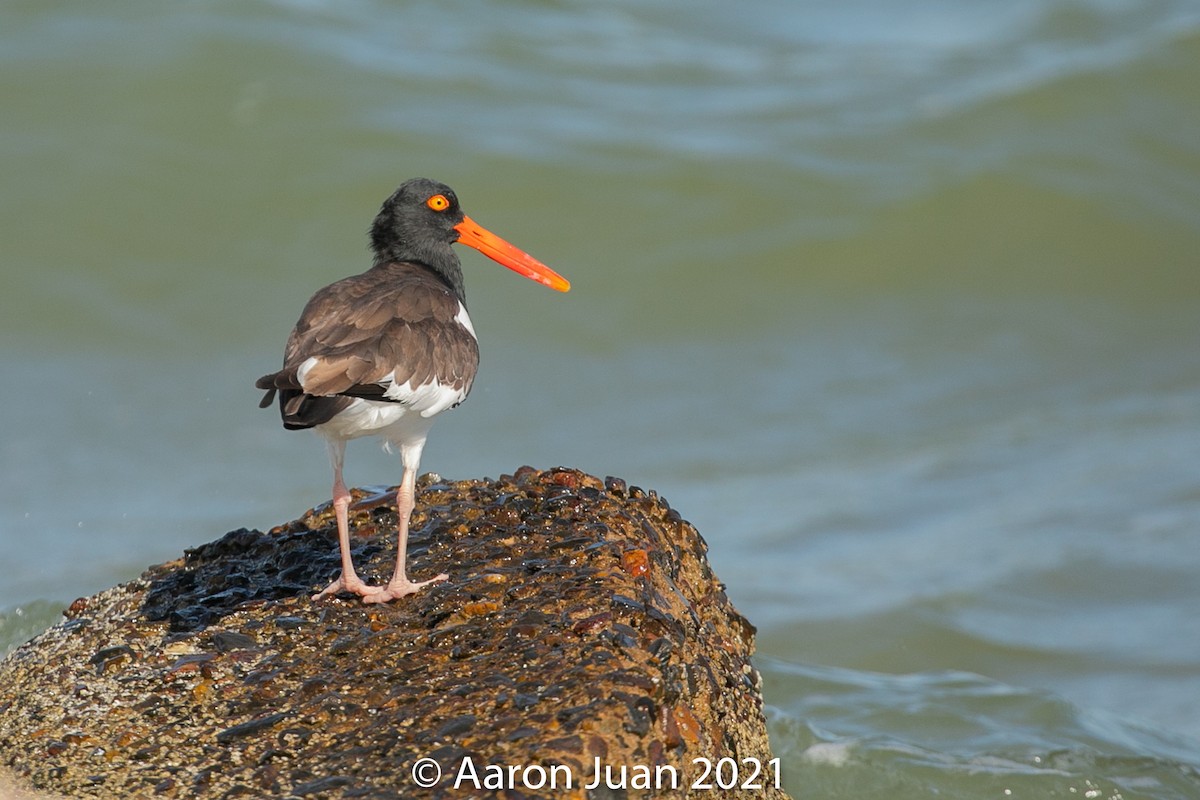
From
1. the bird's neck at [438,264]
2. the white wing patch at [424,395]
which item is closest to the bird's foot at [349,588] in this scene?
the white wing patch at [424,395]

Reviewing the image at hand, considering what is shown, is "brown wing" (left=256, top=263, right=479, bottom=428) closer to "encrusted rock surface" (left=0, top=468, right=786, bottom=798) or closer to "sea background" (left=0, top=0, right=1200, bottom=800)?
"encrusted rock surface" (left=0, top=468, right=786, bottom=798)

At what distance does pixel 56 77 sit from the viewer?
580 inches

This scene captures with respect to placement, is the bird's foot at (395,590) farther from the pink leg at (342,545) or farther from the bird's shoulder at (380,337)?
the bird's shoulder at (380,337)

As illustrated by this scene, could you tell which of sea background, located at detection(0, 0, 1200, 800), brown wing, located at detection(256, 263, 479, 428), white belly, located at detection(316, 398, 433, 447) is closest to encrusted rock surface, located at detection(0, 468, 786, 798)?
white belly, located at detection(316, 398, 433, 447)

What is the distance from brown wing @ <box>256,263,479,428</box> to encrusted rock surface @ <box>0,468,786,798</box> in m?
0.59

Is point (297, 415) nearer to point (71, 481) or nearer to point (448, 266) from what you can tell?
point (448, 266)

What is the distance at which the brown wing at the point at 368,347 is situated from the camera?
180 inches

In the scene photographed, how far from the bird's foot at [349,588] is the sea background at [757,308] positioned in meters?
2.56

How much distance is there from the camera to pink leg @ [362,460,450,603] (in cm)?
463

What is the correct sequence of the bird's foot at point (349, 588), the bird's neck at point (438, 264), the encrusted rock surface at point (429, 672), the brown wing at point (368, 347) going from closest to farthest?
the encrusted rock surface at point (429, 672)
the brown wing at point (368, 347)
the bird's foot at point (349, 588)
the bird's neck at point (438, 264)

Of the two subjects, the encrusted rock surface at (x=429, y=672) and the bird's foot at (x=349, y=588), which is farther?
the bird's foot at (x=349, y=588)

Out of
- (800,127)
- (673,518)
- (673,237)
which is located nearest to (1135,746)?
(673,518)

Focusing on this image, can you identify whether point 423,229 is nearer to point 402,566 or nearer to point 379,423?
point 379,423

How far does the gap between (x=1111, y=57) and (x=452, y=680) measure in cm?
1526
